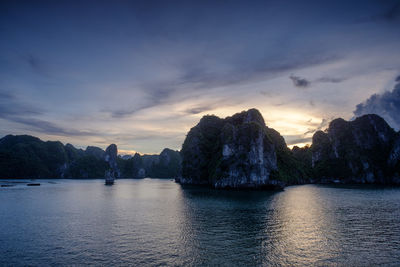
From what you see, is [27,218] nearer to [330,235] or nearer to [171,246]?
[171,246]

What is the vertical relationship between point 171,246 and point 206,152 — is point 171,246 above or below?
below

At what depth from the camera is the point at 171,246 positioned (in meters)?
33.6

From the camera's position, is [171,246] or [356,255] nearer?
[356,255]

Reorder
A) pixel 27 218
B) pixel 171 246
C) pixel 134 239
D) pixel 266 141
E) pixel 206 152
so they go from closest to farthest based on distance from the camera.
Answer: pixel 171 246, pixel 134 239, pixel 27 218, pixel 266 141, pixel 206 152

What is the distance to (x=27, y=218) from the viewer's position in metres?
51.5

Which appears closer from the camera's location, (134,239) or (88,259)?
(88,259)

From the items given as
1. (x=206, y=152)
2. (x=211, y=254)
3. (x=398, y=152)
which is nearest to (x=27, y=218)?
(x=211, y=254)

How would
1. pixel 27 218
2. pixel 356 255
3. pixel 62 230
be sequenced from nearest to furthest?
pixel 356 255 < pixel 62 230 < pixel 27 218

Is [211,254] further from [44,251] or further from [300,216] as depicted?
[300,216]

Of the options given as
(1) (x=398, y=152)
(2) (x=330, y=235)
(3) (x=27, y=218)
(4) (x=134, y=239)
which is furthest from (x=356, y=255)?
(1) (x=398, y=152)

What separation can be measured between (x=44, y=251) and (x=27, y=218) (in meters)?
27.0

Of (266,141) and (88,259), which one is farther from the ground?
(266,141)

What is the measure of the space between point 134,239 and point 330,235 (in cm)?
3248

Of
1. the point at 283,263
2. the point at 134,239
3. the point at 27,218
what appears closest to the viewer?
the point at 283,263
